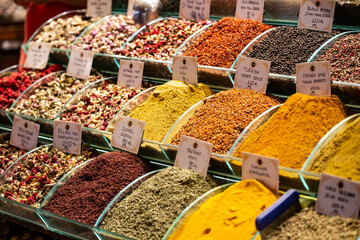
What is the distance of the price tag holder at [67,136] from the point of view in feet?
7.55

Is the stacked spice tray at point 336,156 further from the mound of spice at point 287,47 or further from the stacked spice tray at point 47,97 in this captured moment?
the stacked spice tray at point 47,97

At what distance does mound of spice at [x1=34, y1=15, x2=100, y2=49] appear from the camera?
117 inches

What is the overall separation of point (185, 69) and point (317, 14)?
2.26ft

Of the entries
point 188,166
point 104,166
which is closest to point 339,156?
point 188,166

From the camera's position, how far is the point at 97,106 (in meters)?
2.47

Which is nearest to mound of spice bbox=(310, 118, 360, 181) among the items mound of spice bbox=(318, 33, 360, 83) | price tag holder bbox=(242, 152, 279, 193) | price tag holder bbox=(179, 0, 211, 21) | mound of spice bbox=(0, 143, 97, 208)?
price tag holder bbox=(242, 152, 279, 193)

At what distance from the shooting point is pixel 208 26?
2.60 m

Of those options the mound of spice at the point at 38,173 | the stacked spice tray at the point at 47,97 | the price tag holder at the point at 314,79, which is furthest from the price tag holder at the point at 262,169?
the stacked spice tray at the point at 47,97

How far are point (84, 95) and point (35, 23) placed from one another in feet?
4.91

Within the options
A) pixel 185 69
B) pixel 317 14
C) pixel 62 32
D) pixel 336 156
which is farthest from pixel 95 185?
pixel 62 32

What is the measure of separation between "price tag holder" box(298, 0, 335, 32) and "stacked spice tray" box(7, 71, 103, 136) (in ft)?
4.01

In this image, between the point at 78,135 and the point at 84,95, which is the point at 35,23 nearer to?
the point at 84,95

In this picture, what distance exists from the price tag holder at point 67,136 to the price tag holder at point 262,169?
3.18ft

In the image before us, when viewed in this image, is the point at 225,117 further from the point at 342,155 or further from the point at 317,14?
the point at 317,14
